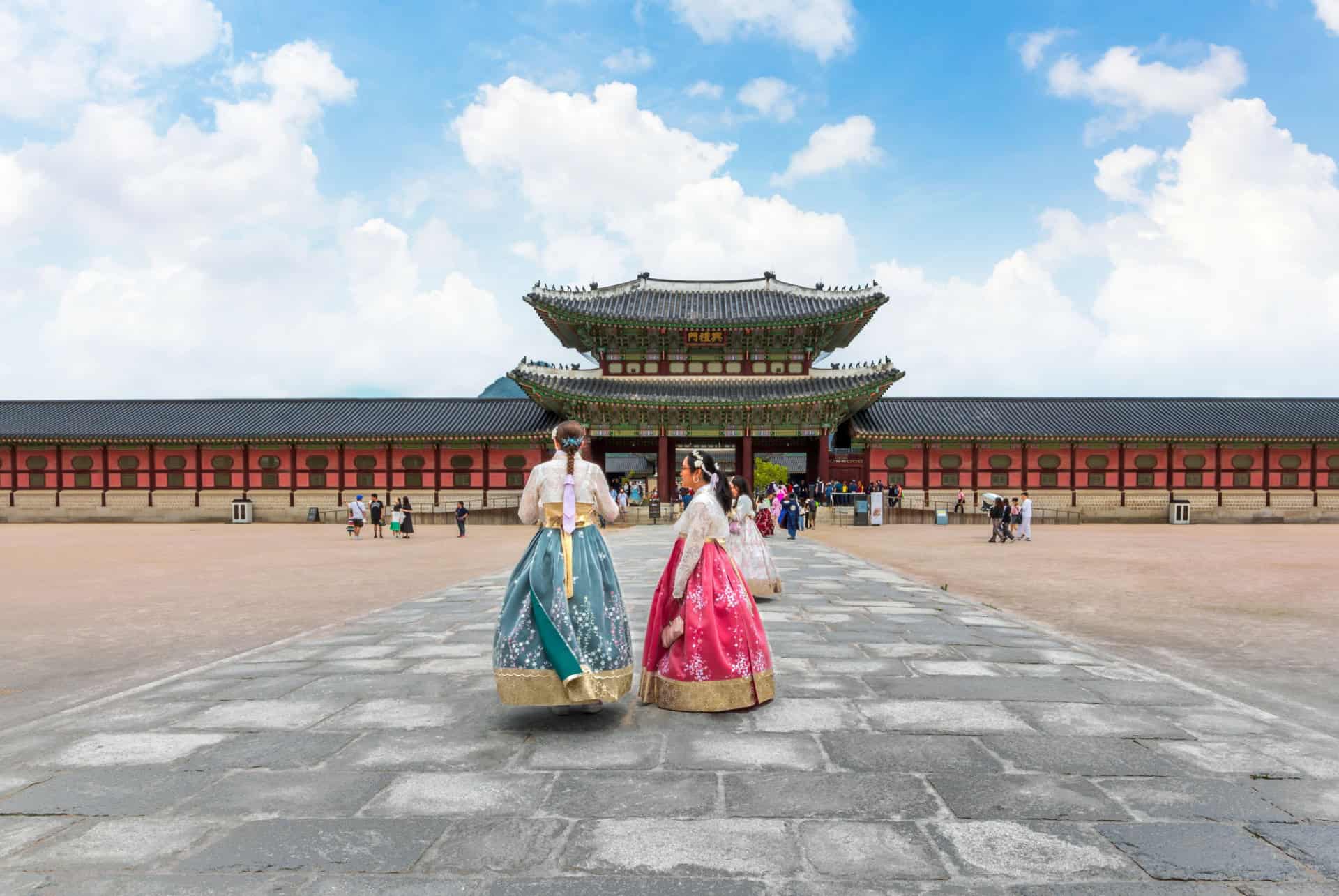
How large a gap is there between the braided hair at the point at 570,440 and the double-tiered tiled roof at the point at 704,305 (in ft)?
78.5

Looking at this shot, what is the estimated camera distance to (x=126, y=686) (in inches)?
202

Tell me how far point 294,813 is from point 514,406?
28.4m

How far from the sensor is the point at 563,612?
3928 mm

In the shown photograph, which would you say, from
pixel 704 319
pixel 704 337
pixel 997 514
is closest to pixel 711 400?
pixel 704 337

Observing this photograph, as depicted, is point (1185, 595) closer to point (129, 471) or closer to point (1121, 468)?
point (1121, 468)

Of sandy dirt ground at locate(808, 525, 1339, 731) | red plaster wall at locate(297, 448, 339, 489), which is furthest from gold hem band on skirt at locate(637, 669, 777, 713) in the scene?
red plaster wall at locate(297, 448, 339, 489)

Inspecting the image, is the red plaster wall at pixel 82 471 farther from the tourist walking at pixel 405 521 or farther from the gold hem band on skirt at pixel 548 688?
the gold hem band on skirt at pixel 548 688

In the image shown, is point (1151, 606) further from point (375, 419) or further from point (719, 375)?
point (375, 419)

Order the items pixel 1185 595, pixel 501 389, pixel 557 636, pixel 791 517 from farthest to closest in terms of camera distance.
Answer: pixel 501 389 < pixel 791 517 < pixel 1185 595 < pixel 557 636

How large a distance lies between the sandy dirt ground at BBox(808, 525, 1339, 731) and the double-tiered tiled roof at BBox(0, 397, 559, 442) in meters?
15.5

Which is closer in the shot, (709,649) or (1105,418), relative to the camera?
(709,649)

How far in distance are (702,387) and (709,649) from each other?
80.5 feet

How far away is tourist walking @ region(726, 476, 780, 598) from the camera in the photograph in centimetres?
827

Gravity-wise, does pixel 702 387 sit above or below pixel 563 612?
above
